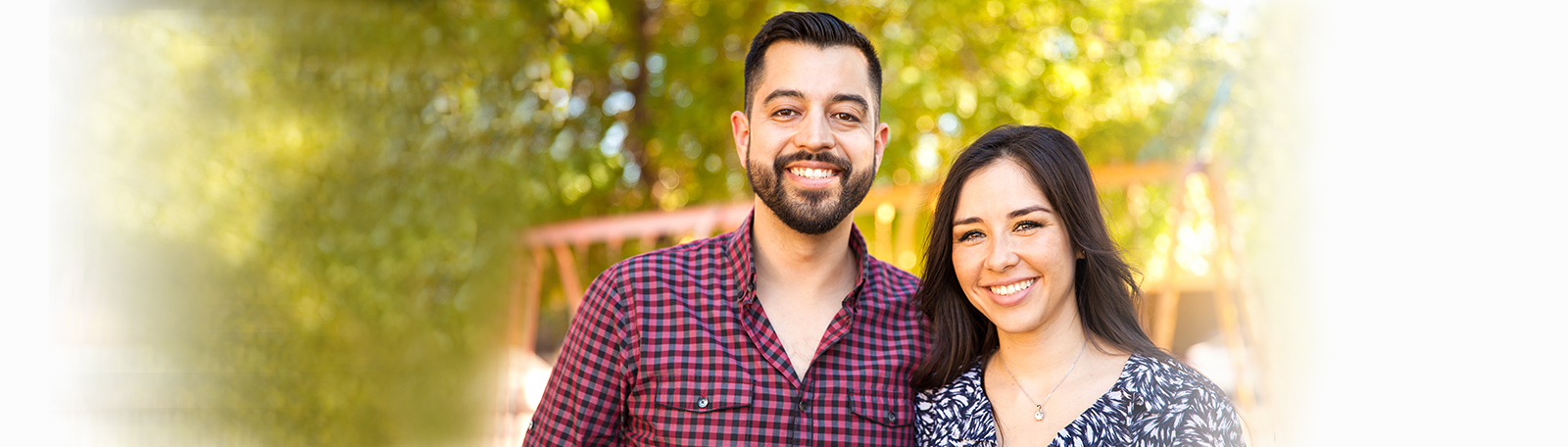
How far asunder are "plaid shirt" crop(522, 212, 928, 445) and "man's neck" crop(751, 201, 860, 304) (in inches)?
2.3

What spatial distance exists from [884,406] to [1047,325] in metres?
0.32

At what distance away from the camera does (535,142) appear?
449 centimetres

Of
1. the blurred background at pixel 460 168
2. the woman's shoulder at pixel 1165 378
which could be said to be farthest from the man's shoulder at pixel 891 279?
the blurred background at pixel 460 168

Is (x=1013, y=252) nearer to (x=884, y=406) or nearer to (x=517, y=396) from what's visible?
(x=884, y=406)

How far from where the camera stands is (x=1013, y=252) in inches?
59.3

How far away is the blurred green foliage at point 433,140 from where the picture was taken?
3.70 metres

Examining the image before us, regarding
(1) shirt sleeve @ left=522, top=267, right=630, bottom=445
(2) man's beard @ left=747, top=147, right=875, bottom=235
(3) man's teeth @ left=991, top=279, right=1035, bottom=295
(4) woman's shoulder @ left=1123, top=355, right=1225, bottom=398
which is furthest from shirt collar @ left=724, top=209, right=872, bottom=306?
(4) woman's shoulder @ left=1123, top=355, right=1225, bottom=398

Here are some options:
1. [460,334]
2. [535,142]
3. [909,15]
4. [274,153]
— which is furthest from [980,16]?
[274,153]

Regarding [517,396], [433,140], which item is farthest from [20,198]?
[433,140]

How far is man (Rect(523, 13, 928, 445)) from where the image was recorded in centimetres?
168

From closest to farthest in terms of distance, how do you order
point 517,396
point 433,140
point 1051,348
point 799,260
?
point 1051,348 → point 799,260 → point 517,396 → point 433,140

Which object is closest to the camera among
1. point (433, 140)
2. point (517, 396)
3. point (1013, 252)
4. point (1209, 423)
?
point (1209, 423)

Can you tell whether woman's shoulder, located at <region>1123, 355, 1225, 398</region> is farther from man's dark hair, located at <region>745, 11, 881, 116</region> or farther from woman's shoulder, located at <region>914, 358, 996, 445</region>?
man's dark hair, located at <region>745, 11, 881, 116</region>

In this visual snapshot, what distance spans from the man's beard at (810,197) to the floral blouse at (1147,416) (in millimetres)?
422
